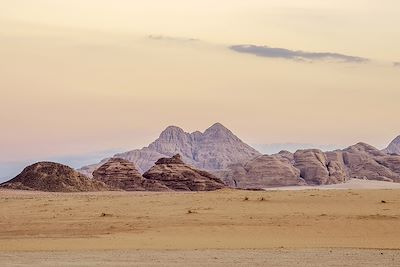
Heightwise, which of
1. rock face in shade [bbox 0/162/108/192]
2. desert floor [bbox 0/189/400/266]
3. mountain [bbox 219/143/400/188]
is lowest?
desert floor [bbox 0/189/400/266]

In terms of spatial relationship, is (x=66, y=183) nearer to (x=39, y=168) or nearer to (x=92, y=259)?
(x=39, y=168)

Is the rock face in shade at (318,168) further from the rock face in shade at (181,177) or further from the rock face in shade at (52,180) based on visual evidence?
the rock face in shade at (52,180)

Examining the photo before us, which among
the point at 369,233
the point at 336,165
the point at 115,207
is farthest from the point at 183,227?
the point at 336,165

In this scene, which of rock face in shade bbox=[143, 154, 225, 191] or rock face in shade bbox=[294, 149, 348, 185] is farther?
rock face in shade bbox=[294, 149, 348, 185]

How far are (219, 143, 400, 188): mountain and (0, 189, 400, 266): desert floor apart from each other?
59.6 metres

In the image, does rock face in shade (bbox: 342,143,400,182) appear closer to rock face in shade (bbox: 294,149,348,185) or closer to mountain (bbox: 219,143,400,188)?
mountain (bbox: 219,143,400,188)

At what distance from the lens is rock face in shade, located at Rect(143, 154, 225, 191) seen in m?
84.5

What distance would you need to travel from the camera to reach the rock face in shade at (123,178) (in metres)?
82.1

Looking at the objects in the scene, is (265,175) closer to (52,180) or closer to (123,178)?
(123,178)

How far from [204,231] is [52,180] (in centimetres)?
4352

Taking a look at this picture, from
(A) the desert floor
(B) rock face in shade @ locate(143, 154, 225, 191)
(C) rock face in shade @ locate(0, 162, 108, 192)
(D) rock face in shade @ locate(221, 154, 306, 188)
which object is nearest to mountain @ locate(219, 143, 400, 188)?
(D) rock face in shade @ locate(221, 154, 306, 188)

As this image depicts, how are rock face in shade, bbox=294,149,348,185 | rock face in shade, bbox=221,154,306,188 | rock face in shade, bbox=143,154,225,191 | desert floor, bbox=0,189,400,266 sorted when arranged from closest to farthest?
desert floor, bbox=0,189,400,266
rock face in shade, bbox=143,154,225,191
rock face in shade, bbox=221,154,306,188
rock face in shade, bbox=294,149,348,185

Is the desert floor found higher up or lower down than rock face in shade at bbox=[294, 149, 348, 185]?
lower down

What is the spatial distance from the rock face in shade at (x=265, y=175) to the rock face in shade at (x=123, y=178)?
29733 millimetres
